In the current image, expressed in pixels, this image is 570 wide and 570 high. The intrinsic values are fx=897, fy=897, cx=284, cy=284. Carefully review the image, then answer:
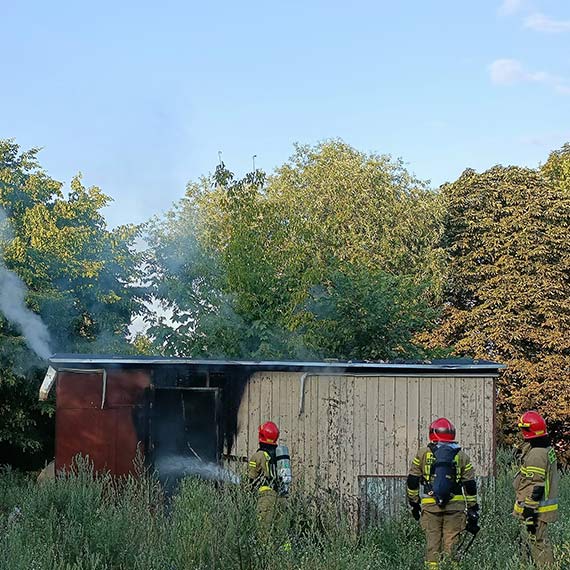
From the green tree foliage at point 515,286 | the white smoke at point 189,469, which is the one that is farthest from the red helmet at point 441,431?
the green tree foliage at point 515,286

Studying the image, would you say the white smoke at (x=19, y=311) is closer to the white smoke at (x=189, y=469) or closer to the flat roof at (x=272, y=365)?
the white smoke at (x=189, y=469)

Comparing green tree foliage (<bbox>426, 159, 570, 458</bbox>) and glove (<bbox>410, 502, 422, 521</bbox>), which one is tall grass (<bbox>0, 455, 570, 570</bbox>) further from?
green tree foliage (<bbox>426, 159, 570, 458</bbox>)

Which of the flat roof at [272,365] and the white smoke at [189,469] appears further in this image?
the white smoke at [189,469]

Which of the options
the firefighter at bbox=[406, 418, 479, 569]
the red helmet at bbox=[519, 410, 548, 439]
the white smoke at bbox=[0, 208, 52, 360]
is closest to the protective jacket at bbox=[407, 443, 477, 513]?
the firefighter at bbox=[406, 418, 479, 569]

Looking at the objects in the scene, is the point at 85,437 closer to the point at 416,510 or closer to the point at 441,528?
the point at 416,510

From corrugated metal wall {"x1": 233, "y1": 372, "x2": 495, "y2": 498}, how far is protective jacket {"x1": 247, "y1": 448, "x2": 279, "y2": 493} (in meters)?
1.86

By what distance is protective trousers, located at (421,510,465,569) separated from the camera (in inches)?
380

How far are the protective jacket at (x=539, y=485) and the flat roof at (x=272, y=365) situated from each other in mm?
2778

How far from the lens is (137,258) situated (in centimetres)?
2173

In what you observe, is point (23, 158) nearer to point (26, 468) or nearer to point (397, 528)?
point (26, 468)

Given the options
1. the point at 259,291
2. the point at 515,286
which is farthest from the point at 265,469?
the point at 515,286

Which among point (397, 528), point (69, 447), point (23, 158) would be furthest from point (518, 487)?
point (23, 158)

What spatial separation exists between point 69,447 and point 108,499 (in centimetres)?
130

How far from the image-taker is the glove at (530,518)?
31.5 feet
